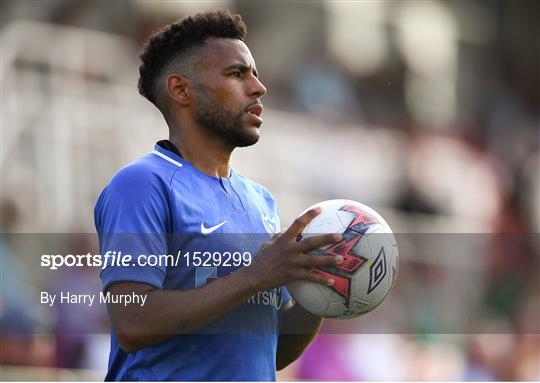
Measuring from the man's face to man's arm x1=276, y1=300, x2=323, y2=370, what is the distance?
72 cm

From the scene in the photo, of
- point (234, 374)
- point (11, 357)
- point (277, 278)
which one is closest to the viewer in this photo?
point (277, 278)

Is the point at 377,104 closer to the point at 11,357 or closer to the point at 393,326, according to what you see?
the point at 393,326

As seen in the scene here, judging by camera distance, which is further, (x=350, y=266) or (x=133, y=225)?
(x=350, y=266)

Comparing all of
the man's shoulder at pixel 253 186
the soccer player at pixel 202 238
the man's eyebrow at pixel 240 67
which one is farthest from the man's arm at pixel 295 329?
the man's eyebrow at pixel 240 67

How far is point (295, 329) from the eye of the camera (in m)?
3.99

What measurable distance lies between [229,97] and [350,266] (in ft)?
2.80

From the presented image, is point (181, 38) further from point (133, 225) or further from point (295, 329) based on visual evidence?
point (295, 329)

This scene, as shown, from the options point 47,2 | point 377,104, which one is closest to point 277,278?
point 47,2

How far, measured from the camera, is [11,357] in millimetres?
7895

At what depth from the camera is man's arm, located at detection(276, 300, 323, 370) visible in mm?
3957

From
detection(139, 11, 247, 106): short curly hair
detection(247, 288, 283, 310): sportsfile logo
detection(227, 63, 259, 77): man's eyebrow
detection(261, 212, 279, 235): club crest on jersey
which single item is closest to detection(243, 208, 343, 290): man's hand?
detection(247, 288, 283, 310): sportsfile logo

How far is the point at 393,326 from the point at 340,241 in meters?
6.04

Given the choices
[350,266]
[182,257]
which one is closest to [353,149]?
[350,266]

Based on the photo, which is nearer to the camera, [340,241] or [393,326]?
[340,241]
